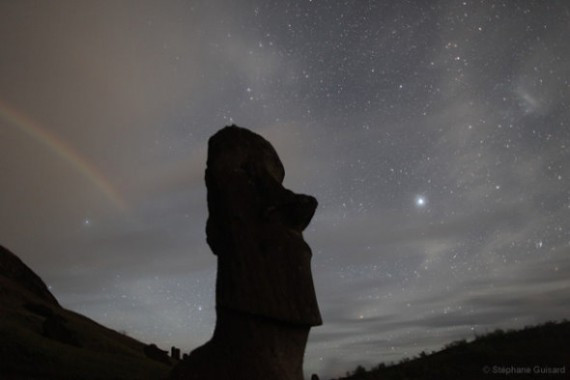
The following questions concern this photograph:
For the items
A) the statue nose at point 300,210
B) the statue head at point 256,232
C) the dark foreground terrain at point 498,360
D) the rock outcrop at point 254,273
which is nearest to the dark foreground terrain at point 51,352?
the dark foreground terrain at point 498,360

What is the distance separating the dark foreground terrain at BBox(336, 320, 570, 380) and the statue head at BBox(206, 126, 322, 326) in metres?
12.1

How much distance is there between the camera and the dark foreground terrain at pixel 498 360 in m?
17.1

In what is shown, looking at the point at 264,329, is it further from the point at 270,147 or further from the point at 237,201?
the point at 270,147

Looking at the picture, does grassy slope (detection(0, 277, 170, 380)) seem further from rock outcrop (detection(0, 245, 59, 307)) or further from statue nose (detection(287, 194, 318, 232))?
rock outcrop (detection(0, 245, 59, 307))

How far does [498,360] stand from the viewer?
62.2 ft

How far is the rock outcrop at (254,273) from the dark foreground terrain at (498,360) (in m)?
12.0

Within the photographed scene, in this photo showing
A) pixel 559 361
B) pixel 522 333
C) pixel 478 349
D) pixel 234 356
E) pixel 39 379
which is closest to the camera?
pixel 234 356

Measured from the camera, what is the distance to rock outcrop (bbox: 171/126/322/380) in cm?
753

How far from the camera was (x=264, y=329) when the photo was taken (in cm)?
761

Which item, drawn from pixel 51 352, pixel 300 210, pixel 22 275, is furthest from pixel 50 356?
pixel 22 275

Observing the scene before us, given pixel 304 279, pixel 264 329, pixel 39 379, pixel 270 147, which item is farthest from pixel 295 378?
pixel 39 379

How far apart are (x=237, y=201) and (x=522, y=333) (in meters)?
20.0

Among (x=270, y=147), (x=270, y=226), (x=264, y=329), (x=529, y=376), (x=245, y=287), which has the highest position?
(x=270, y=147)

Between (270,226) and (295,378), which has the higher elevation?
(270,226)
